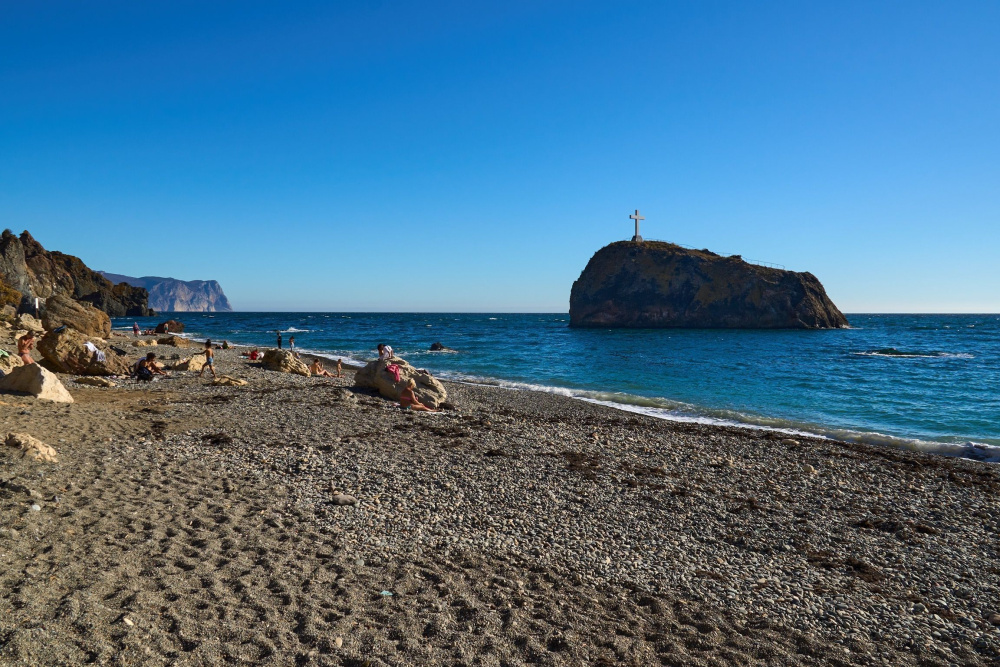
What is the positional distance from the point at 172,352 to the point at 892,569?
39.0 meters

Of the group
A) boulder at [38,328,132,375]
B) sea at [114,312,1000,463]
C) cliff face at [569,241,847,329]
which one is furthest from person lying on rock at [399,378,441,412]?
cliff face at [569,241,847,329]

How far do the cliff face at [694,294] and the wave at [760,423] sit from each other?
97758 mm

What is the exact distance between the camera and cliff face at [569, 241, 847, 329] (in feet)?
382

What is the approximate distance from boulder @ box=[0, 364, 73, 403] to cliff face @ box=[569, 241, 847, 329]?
116 meters

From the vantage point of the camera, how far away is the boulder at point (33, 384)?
14.9 m

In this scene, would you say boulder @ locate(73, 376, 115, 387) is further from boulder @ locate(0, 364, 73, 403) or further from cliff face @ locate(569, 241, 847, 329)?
cliff face @ locate(569, 241, 847, 329)

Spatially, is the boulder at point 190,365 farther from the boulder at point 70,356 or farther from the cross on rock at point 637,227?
the cross on rock at point 637,227

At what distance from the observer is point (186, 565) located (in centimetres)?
670

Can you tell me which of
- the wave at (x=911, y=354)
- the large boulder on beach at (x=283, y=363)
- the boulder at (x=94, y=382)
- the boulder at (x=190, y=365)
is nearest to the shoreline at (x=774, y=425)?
the large boulder on beach at (x=283, y=363)

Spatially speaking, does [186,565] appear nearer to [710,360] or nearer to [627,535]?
[627,535]

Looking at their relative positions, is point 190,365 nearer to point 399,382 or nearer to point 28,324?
point 399,382

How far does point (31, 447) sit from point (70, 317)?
142 feet

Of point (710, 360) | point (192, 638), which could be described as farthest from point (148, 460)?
point (710, 360)

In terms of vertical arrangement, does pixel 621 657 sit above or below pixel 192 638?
below
